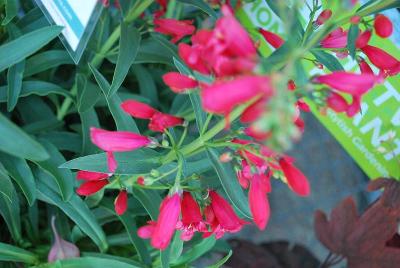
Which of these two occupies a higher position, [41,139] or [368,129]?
[41,139]

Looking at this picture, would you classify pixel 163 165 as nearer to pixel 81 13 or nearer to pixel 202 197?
pixel 202 197

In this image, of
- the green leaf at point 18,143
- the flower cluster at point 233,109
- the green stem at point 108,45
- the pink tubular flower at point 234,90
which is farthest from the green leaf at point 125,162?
the pink tubular flower at point 234,90

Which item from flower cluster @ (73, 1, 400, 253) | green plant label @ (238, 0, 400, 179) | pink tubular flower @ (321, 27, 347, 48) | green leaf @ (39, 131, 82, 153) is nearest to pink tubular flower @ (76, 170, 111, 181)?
flower cluster @ (73, 1, 400, 253)

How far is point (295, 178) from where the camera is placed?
0.53 m

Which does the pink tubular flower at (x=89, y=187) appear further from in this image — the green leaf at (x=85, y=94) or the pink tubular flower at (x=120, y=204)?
the green leaf at (x=85, y=94)

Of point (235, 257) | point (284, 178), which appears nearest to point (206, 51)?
point (284, 178)

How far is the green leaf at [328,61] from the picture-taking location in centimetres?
63

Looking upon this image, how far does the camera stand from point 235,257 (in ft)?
3.74

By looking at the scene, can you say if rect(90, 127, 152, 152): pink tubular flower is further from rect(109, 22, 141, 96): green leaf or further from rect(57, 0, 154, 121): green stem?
rect(57, 0, 154, 121): green stem

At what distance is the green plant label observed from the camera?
3.10 ft

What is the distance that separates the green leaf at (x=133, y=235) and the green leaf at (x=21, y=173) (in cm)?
14

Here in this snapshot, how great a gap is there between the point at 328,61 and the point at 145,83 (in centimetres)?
47

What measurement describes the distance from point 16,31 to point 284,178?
499mm

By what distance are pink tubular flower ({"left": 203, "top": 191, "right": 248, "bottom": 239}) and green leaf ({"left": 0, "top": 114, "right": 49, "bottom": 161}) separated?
0.23 meters
